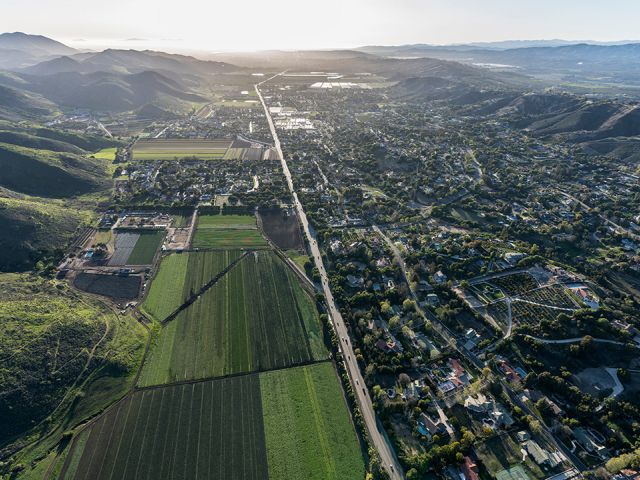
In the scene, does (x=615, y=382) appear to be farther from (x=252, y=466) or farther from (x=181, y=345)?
(x=181, y=345)

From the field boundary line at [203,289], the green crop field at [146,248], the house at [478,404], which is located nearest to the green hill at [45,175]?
the green crop field at [146,248]

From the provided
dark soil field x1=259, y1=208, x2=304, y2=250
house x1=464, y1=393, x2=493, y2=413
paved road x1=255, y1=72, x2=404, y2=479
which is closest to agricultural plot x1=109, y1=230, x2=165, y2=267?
dark soil field x1=259, y1=208, x2=304, y2=250

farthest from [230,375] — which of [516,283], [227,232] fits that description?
[516,283]

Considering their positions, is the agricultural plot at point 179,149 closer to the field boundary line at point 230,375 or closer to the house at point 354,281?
the house at point 354,281

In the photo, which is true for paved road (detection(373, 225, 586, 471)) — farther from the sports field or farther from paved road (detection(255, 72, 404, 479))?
the sports field

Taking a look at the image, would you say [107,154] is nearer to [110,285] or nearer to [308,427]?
[110,285]

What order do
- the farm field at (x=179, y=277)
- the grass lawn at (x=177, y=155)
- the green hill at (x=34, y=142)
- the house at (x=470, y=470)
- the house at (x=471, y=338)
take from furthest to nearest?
the grass lawn at (x=177, y=155) → the green hill at (x=34, y=142) → the farm field at (x=179, y=277) → the house at (x=471, y=338) → the house at (x=470, y=470)

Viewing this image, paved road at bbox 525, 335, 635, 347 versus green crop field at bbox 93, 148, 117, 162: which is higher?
green crop field at bbox 93, 148, 117, 162
